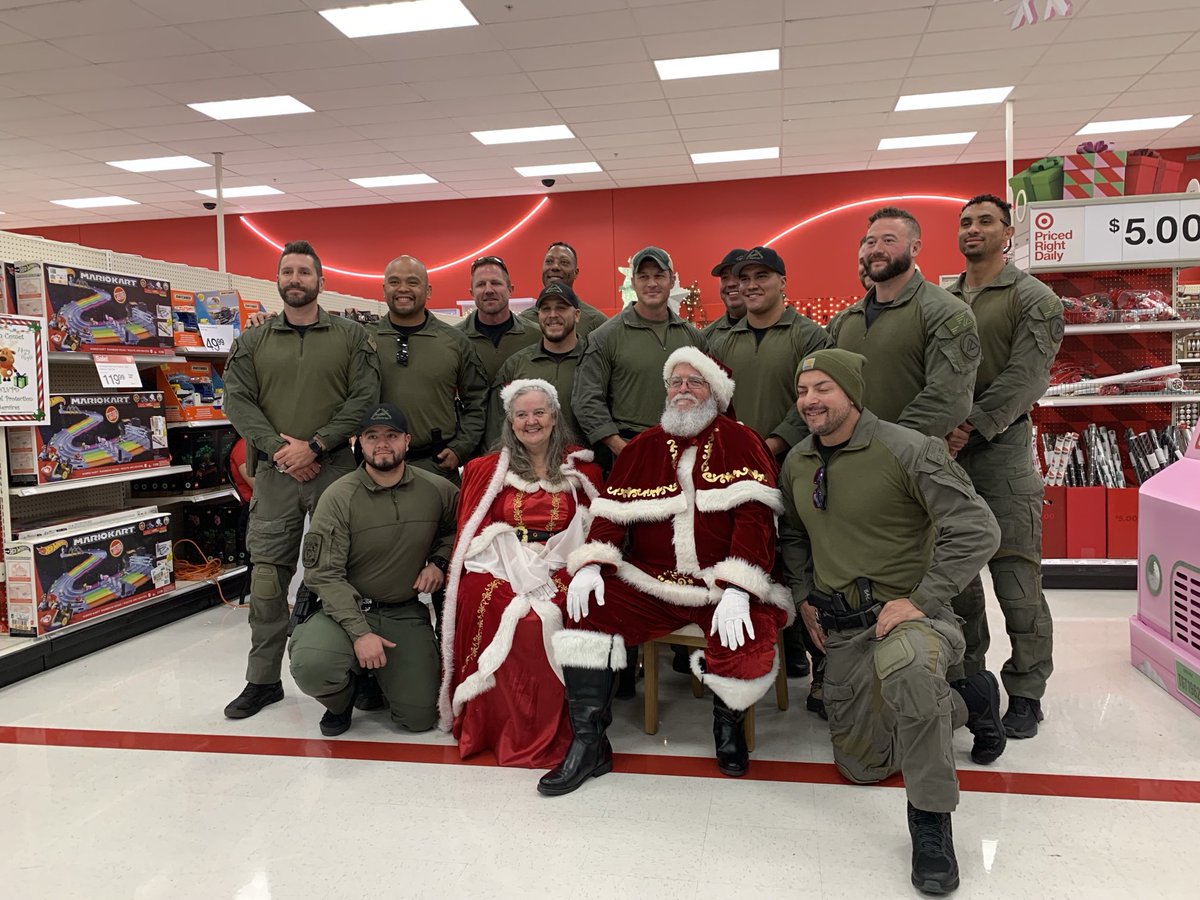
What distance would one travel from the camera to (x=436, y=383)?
3.73 m

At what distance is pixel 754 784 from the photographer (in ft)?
8.84

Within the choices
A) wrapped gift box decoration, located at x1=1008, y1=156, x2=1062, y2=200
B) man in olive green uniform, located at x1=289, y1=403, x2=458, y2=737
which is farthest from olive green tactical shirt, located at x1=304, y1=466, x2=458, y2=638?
wrapped gift box decoration, located at x1=1008, y1=156, x2=1062, y2=200

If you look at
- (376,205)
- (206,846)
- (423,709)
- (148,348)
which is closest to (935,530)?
(423,709)

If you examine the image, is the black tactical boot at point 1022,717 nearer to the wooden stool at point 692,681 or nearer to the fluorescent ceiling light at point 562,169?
the wooden stool at point 692,681

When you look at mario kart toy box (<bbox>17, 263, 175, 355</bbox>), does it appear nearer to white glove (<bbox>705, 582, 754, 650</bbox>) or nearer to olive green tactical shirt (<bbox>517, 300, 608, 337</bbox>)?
olive green tactical shirt (<bbox>517, 300, 608, 337</bbox>)

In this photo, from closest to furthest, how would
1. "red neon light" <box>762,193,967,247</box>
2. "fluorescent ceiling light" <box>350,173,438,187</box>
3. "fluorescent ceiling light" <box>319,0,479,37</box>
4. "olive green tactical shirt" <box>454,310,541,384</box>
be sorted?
"olive green tactical shirt" <box>454,310,541,384</box>, "fluorescent ceiling light" <box>319,0,479,37</box>, "fluorescent ceiling light" <box>350,173,438,187</box>, "red neon light" <box>762,193,967,247</box>

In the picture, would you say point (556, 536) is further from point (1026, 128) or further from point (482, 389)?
point (1026, 128)

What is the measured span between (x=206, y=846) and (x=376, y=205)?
10.3m

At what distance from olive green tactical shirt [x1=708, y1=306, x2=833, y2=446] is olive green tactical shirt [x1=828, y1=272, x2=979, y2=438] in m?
0.18

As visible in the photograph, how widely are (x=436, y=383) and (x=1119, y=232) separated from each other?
4045 mm

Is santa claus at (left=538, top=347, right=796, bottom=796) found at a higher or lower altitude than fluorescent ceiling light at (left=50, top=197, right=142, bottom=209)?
lower

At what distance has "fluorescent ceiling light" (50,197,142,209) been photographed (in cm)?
1088

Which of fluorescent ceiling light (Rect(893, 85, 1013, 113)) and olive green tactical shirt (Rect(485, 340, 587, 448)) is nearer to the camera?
olive green tactical shirt (Rect(485, 340, 587, 448))

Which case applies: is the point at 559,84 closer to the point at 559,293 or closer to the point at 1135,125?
the point at 559,293
